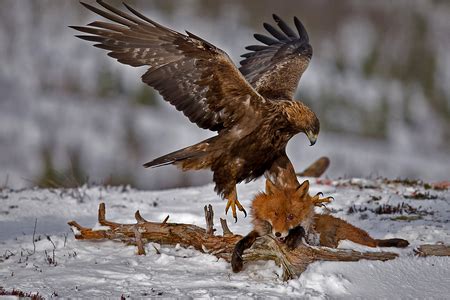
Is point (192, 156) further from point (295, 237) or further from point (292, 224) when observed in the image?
point (295, 237)

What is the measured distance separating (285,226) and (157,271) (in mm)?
1167

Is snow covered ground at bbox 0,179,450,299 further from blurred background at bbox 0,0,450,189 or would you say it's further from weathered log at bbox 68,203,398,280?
blurred background at bbox 0,0,450,189

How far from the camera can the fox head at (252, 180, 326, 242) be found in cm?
641

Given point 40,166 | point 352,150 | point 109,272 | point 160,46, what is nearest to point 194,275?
point 109,272

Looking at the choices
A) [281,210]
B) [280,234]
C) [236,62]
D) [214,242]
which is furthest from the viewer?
[236,62]

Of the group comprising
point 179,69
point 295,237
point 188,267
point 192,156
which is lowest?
point 188,267

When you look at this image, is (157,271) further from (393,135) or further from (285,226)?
(393,135)

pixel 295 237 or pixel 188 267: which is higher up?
pixel 295 237

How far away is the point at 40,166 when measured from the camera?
26.9 m

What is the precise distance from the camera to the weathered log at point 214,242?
19.7 ft

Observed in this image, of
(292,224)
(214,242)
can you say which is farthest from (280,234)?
(214,242)

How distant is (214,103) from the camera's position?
7.43m

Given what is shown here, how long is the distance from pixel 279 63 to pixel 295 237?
10.9ft

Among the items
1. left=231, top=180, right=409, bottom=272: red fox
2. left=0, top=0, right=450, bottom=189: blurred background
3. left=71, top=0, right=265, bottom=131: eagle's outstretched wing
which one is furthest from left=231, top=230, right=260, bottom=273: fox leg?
left=0, top=0, right=450, bottom=189: blurred background
